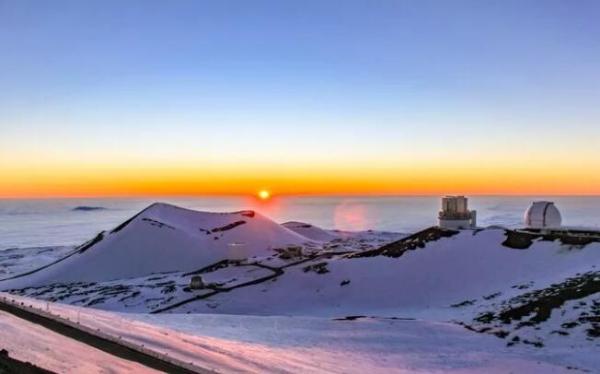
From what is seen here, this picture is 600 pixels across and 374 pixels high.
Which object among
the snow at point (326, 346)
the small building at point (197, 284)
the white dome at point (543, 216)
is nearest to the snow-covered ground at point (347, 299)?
the snow at point (326, 346)

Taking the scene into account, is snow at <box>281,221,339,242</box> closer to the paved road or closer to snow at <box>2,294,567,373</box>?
snow at <box>2,294,567,373</box>

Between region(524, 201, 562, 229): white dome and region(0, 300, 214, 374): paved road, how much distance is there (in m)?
47.9

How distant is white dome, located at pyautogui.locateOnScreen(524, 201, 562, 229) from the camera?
5734 cm

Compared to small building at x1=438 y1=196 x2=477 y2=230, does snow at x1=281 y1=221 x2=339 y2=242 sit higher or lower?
lower

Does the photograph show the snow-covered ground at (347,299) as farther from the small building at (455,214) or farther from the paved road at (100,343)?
the small building at (455,214)

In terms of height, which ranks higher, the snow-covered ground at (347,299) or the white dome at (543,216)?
the white dome at (543,216)

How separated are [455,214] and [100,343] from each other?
46.2 m

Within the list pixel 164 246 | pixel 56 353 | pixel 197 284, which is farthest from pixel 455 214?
pixel 56 353

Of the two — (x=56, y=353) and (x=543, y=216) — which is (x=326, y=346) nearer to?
(x=56, y=353)

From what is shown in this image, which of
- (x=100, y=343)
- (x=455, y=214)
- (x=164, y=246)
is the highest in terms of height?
(x=455, y=214)

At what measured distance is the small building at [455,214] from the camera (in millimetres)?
60875

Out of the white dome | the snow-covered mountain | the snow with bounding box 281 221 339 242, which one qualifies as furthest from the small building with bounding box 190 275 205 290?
the snow with bounding box 281 221 339 242

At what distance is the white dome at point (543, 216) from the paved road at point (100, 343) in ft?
157

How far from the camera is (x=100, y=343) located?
2259 centimetres
